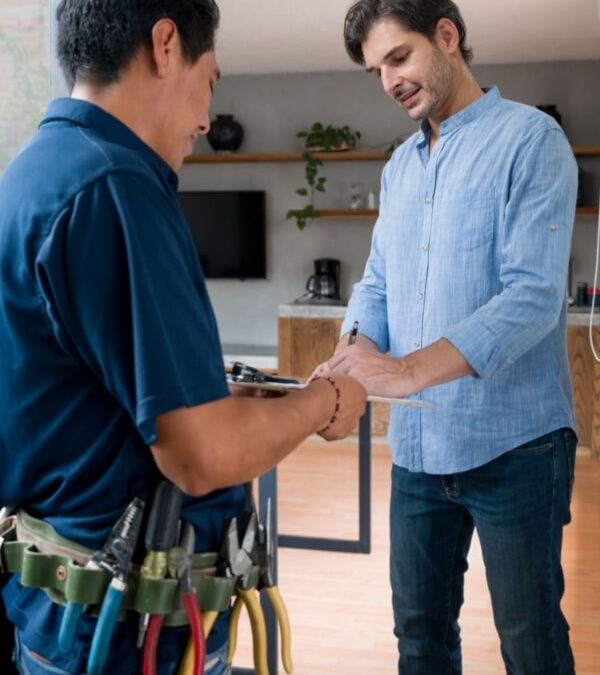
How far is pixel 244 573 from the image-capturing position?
1058 mm

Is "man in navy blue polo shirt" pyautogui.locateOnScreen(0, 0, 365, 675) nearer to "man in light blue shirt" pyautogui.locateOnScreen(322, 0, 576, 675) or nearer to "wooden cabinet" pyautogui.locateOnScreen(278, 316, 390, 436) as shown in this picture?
"man in light blue shirt" pyautogui.locateOnScreen(322, 0, 576, 675)

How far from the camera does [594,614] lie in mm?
3348

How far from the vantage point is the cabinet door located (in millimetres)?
6270

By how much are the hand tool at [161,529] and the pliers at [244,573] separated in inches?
3.4

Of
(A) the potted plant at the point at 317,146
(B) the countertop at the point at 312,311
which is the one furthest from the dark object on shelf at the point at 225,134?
(B) the countertop at the point at 312,311

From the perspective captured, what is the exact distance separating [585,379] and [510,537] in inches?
167

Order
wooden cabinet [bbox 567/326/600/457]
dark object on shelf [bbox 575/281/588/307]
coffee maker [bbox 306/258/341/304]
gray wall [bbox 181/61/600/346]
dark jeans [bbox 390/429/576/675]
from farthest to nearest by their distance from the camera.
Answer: coffee maker [bbox 306/258/341/304] < gray wall [bbox 181/61/600/346] < dark object on shelf [bbox 575/281/588/307] < wooden cabinet [bbox 567/326/600/457] < dark jeans [bbox 390/429/576/675]

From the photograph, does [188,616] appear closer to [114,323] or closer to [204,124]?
[114,323]

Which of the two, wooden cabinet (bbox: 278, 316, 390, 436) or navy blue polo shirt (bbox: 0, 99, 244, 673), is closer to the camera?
navy blue polo shirt (bbox: 0, 99, 244, 673)

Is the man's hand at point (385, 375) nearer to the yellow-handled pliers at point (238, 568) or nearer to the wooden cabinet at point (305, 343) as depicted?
the yellow-handled pliers at point (238, 568)

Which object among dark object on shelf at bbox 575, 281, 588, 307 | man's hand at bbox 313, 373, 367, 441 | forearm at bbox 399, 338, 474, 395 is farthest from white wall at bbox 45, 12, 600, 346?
man's hand at bbox 313, 373, 367, 441

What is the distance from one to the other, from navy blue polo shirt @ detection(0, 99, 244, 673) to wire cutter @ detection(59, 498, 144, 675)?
0.07 feet

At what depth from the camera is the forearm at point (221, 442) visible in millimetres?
902

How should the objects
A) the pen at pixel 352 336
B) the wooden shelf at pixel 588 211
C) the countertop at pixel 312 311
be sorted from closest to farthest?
the pen at pixel 352 336, the wooden shelf at pixel 588 211, the countertop at pixel 312 311
